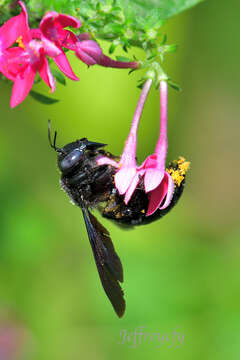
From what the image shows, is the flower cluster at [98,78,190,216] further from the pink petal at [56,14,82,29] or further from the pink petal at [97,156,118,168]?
the pink petal at [56,14,82,29]

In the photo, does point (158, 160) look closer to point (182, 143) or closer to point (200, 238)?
point (200, 238)

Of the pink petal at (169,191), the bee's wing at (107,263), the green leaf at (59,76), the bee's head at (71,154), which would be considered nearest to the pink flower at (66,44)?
the green leaf at (59,76)

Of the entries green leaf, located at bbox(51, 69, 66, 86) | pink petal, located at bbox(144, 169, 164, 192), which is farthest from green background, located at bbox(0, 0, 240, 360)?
pink petal, located at bbox(144, 169, 164, 192)

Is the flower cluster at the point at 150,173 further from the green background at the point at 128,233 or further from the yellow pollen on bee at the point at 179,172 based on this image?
the green background at the point at 128,233

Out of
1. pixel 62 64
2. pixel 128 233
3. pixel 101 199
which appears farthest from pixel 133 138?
pixel 128 233

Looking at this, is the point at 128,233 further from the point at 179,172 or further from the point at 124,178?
the point at 124,178

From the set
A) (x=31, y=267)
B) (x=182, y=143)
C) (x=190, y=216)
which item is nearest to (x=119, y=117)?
(x=182, y=143)
